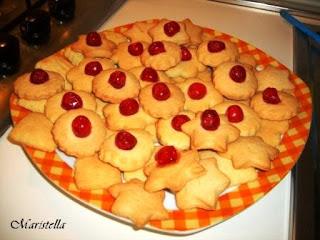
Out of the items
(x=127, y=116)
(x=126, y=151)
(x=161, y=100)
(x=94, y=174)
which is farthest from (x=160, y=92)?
(x=94, y=174)

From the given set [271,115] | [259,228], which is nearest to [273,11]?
[271,115]

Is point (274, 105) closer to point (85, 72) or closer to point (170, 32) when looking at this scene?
point (170, 32)

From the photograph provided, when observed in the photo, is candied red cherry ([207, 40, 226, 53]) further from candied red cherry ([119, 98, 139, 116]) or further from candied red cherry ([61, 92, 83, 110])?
candied red cherry ([61, 92, 83, 110])

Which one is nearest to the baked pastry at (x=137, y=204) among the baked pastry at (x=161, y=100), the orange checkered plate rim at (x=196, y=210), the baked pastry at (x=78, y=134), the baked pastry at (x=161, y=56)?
the orange checkered plate rim at (x=196, y=210)

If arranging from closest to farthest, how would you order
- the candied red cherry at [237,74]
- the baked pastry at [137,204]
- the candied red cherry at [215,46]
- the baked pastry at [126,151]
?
the baked pastry at [137,204]
the baked pastry at [126,151]
the candied red cherry at [237,74]
the candied red cherry at [215,46]

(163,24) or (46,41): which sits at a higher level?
(163,24)

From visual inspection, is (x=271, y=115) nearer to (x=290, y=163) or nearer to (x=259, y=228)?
(x=290, y=163)

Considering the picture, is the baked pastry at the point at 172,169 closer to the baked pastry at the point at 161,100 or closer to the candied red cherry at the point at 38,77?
the baked pastry at the point at 161,100
